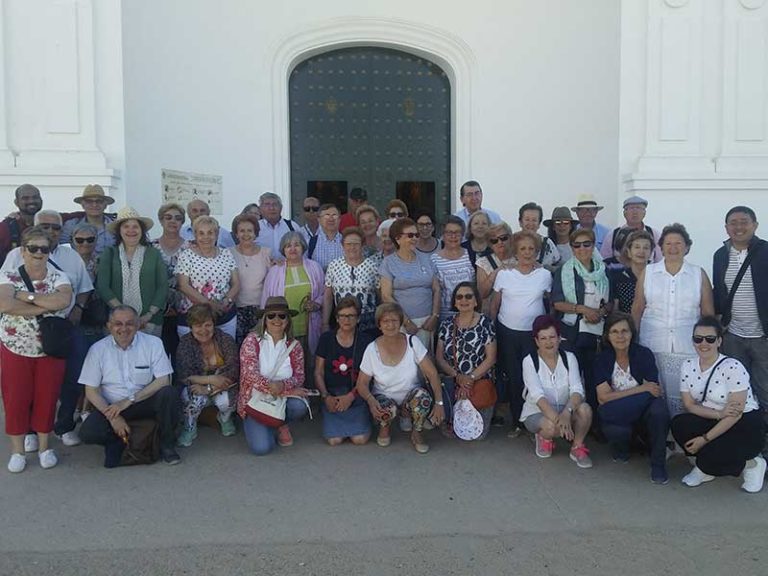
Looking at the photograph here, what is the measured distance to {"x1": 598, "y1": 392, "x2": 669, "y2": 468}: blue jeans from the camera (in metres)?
4.75

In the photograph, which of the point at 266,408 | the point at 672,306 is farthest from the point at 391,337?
the point at 672,306

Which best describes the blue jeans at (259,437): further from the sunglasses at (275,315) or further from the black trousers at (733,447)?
the black trousers at (733,447)

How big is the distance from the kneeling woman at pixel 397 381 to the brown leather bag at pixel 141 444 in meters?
1.46

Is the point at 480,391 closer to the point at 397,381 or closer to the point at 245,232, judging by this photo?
the point at 397,381

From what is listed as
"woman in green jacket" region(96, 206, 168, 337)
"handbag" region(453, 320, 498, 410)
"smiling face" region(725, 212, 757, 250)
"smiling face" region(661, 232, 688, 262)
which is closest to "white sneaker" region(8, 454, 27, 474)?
"woman in green jacket" region(96, 206, 168, 337)

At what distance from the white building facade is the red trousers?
8.84 ft

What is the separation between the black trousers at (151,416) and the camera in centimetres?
489

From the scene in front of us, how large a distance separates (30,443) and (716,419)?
4.63 metres

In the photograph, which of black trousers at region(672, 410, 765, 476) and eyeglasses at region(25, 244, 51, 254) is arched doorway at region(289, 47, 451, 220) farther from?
black trousers at region(672, 410, 765, 476)

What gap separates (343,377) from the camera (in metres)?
5.43

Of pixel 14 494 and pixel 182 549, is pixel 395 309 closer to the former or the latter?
pixel 182 549

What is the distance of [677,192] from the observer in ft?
25.6

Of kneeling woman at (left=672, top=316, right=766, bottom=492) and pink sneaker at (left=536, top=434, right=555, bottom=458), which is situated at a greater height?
kneeling woman at (left=672, top=316, right=766, bottom=492)

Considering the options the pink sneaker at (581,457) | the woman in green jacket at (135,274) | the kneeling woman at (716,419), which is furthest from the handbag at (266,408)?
the kneeling woman at (716,419)
